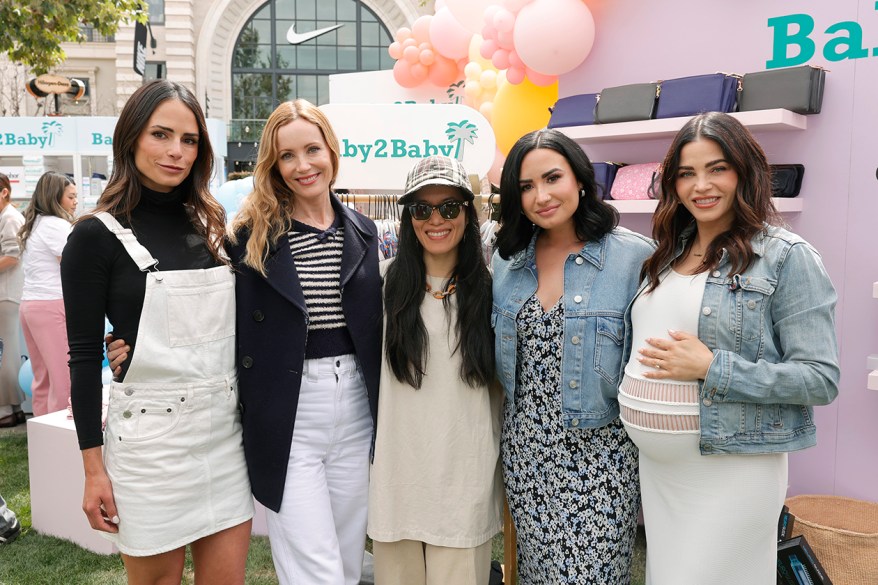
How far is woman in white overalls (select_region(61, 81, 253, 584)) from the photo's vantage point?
1.99 m

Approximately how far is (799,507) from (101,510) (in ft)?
9.52

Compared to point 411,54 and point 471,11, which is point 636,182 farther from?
point 411,54

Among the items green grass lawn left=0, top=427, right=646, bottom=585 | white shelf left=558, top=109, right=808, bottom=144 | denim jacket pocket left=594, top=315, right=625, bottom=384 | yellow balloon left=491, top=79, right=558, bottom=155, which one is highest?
yellow balloon left=491, top=79, right=558, bottom=155

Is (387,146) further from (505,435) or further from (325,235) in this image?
(505,435)

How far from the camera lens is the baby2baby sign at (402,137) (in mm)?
4000

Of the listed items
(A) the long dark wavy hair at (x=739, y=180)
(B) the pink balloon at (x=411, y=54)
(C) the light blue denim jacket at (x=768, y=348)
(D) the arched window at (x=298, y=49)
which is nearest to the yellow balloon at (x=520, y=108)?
(B) the pink balloon at (x=411, y=54)

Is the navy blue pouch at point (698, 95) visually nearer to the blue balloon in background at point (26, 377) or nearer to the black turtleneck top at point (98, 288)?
the black turtleneck top at point (98, 288)

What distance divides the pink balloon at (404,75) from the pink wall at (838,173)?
3.71 metres

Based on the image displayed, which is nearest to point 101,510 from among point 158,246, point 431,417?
point 158,246

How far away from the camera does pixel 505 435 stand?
2.37 m

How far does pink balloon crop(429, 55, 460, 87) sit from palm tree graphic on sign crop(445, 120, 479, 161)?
3134 millimetres

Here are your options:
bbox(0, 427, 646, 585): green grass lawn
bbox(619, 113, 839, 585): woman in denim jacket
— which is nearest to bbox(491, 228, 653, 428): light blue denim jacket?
bbox(619, 113, 839, 585): woman in denim jacket

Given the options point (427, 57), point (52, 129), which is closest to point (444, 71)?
point (427, 57)

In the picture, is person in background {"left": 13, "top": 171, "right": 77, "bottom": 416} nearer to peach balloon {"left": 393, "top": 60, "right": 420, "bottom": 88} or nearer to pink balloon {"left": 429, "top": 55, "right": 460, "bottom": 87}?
peach balloon {"left": 393, "top": 60, "right": 420, "bottom": 88}
